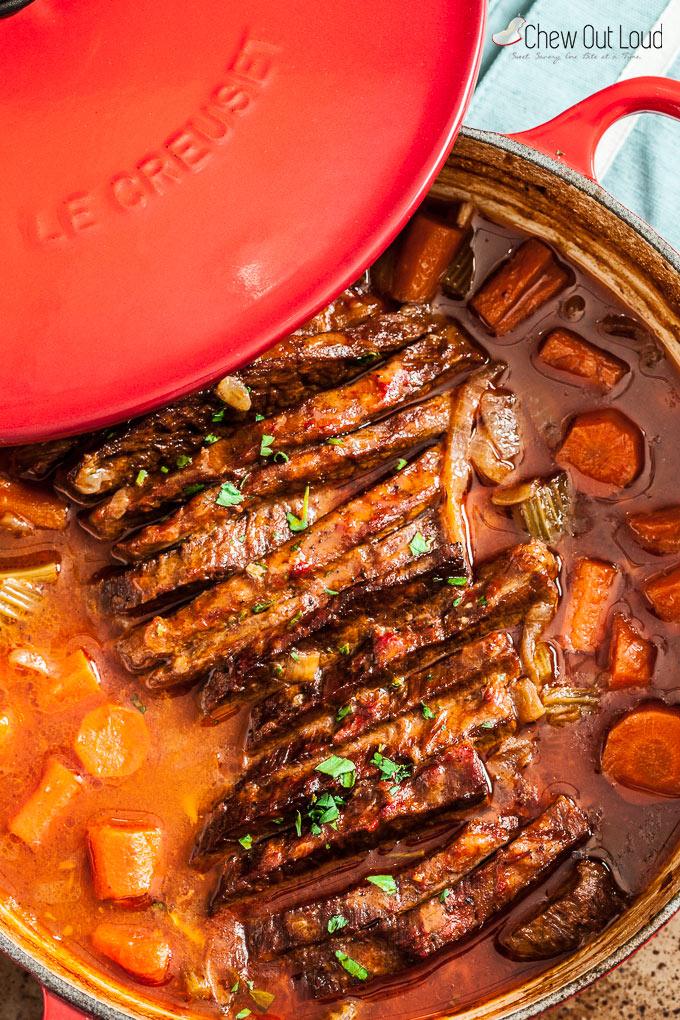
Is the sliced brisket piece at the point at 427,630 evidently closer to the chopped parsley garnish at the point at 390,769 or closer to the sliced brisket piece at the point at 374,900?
the chopped parsley garnish at the point at 390,769

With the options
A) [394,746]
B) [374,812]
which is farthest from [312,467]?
[374,812]

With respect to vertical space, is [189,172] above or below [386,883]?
above

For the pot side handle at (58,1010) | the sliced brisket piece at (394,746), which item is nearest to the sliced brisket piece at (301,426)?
the sliced brisket piece at (394,746)

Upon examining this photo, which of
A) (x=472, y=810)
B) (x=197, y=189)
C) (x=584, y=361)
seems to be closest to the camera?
(x=197, y=189)

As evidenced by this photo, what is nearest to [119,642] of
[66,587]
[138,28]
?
[66,587]

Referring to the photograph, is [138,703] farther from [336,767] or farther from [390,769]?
[390,769]

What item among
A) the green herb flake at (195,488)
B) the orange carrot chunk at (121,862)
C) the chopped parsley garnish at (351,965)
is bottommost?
the orange carrot chunk at (121,862)

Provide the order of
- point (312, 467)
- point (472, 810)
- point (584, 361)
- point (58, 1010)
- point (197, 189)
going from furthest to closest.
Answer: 1. point (584, 361)
2. point (312, 467)
3. point (472, 810)
4. point (58, 1010)
5. point (197, 189)
